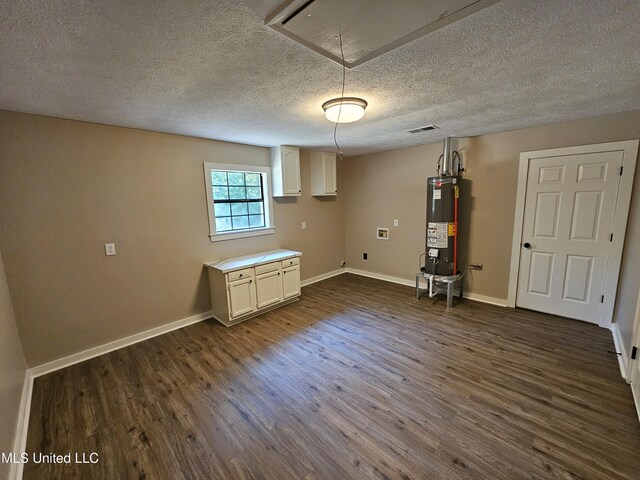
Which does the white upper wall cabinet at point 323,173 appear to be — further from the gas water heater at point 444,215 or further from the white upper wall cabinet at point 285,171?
the gas water heater at point 444,215

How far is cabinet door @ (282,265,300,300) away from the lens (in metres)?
3.81

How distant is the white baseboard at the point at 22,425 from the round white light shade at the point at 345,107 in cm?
309

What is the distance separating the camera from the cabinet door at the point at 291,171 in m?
3.97

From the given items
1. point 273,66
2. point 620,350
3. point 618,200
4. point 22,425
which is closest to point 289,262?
point 273,66

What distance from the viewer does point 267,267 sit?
141 inches

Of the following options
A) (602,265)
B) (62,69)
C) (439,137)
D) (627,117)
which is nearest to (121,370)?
(62,69)

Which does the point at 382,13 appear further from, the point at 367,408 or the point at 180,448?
the point at 180,448

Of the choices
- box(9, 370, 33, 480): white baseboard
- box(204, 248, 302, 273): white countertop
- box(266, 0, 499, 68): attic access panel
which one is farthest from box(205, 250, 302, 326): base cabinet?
box(266, 0, 499, 68): attic access panel

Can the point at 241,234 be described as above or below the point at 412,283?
above

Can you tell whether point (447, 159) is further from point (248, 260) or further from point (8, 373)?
point (8, 373)

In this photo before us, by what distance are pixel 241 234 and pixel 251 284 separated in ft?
2.69

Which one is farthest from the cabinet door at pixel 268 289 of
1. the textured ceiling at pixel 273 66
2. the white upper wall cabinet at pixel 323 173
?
the textured ceiling at pixel 273 66
